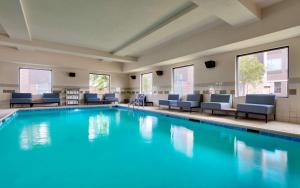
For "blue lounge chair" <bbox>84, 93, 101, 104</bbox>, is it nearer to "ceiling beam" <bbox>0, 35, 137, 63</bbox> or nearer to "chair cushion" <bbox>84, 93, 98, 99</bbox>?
"chair cushion" <bbox>84, 93, 98, 99</bbox>

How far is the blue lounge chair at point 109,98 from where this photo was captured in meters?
10.4

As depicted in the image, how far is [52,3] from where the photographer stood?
13.0ft

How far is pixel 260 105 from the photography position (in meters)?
4.47

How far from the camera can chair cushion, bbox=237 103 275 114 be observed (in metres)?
4.33

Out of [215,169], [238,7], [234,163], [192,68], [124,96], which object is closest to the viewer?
[215,169]

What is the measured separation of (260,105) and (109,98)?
26.2 ft

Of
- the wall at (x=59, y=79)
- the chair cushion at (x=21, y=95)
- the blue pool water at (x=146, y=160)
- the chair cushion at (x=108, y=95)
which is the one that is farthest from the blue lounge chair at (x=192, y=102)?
the chair cushion at (x=21, y=95)

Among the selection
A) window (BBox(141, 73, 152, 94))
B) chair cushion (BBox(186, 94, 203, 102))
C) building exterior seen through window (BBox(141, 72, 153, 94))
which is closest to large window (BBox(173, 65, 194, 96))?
chair cushion (BBox(186, 94, 203, 102))

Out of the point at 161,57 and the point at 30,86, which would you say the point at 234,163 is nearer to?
the point at 161,57

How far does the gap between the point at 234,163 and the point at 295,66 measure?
3675 mm

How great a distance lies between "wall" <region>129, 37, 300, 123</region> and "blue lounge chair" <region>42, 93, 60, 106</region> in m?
4.95

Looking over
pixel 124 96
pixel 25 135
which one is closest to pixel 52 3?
pixel 25 135

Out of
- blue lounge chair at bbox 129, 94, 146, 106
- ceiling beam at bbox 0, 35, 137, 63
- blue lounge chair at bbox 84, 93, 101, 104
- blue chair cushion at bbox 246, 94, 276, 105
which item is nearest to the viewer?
blue chair cushion at bbox 246, 94, 276, 105

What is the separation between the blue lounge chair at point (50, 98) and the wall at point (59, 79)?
51cm
